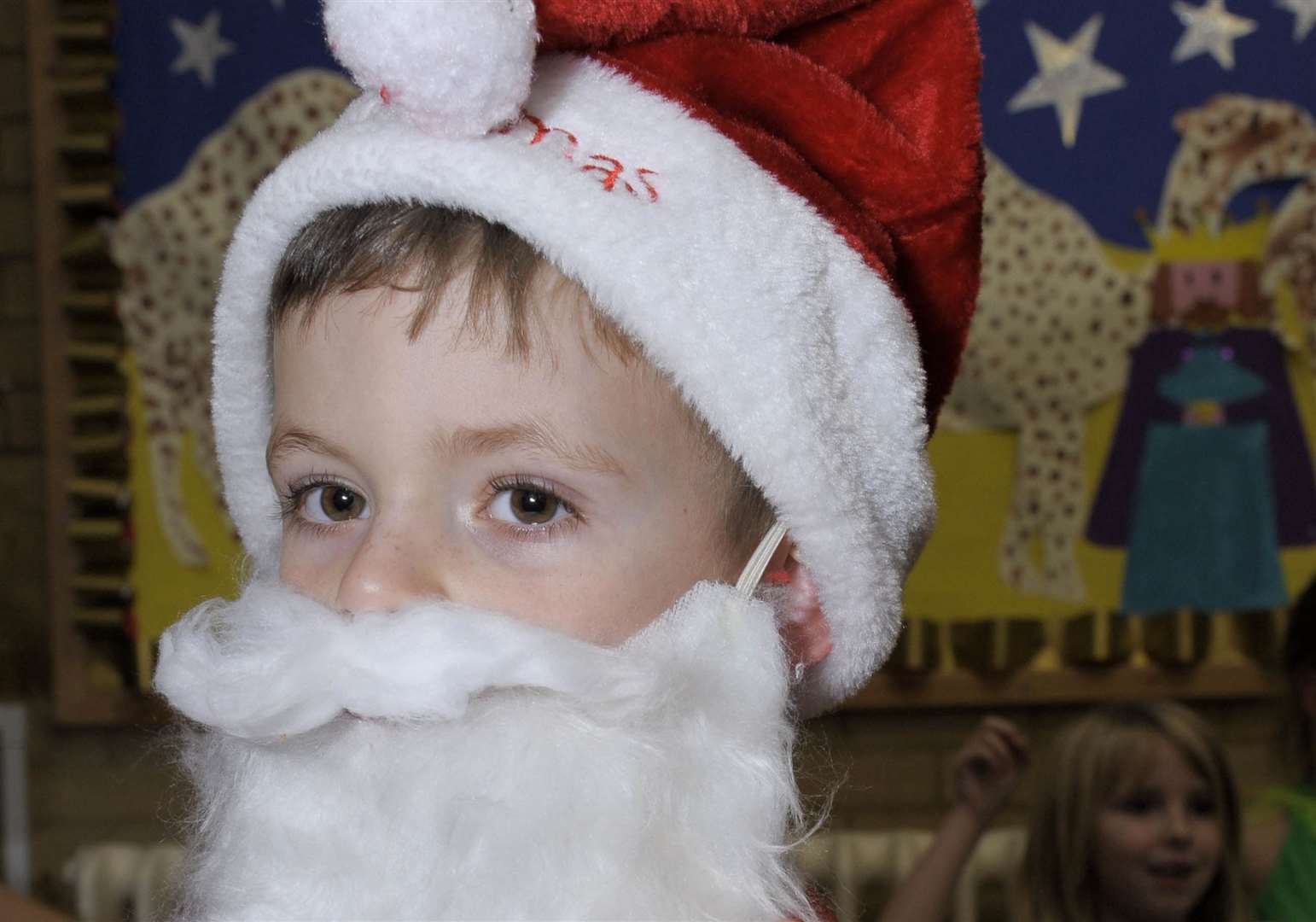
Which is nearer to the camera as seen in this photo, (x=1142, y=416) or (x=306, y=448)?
(x=306, y=448)

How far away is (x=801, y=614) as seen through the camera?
91 centimetres

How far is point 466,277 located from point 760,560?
24cm

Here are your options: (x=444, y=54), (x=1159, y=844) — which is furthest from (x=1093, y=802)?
(x=444, y=54)

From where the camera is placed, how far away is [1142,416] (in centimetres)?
225

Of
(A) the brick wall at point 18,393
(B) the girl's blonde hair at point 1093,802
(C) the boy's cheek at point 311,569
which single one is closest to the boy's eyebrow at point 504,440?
(C) the boy's cheek at point 311,569

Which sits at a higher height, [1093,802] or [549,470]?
[549,470]

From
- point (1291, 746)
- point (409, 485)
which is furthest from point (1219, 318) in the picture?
point (409, 485)

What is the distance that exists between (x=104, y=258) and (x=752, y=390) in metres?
1.80

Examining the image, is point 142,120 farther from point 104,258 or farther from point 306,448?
point 306,448

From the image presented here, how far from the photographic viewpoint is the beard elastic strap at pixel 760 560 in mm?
848

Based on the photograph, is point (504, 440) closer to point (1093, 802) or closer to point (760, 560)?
point (760, 560)

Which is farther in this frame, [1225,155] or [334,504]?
[1225,155]

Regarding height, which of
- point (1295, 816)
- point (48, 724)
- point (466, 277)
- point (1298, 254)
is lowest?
point (48, 724)

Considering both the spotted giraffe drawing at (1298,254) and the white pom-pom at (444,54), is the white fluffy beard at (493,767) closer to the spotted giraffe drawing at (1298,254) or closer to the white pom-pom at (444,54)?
the white pom-pom at (444,54)
